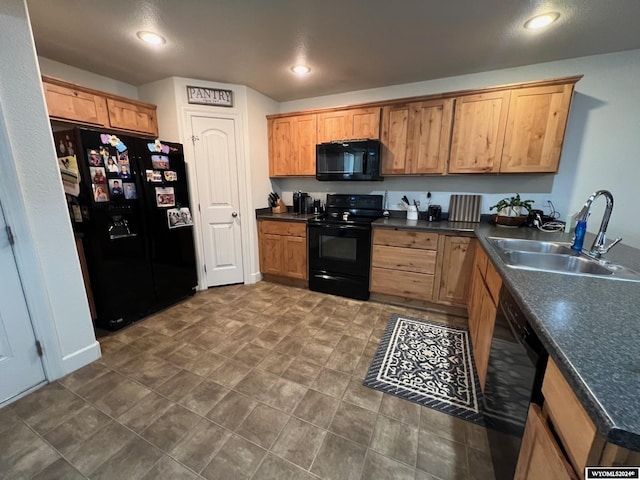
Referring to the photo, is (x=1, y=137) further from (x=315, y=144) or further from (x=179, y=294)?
(x=315, y=144)

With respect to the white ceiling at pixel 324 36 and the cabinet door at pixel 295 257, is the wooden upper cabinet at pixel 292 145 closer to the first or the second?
the white ceiling at pixel 324 36

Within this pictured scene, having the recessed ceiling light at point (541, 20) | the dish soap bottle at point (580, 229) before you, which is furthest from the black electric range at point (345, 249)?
the recessed ceiling light at point (541, 20)

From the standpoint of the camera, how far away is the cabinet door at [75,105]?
7.70 feet

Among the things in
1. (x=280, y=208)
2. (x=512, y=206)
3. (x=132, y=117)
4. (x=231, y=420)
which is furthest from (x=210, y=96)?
(x=512, y=206)

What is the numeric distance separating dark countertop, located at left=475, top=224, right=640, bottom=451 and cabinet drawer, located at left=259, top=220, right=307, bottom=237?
224 cm

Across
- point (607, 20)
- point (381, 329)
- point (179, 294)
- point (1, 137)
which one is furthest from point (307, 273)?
point (607, 20)

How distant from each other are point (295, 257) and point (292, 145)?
146 centimetres

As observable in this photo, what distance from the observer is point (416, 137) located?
111 inches

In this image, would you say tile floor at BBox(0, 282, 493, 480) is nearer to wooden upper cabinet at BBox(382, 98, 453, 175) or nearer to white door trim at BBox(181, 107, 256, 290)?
white door trim at BBox(181, 107, 256, 290)

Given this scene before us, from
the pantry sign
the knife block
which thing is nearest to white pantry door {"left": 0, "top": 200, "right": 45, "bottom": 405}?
the pantry sign

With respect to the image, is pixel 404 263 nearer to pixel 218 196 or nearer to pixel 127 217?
pixel 218 196

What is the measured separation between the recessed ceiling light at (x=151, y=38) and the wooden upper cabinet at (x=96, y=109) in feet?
3.04

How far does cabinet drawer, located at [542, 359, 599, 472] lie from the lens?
57 cm

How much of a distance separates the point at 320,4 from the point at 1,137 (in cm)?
206
